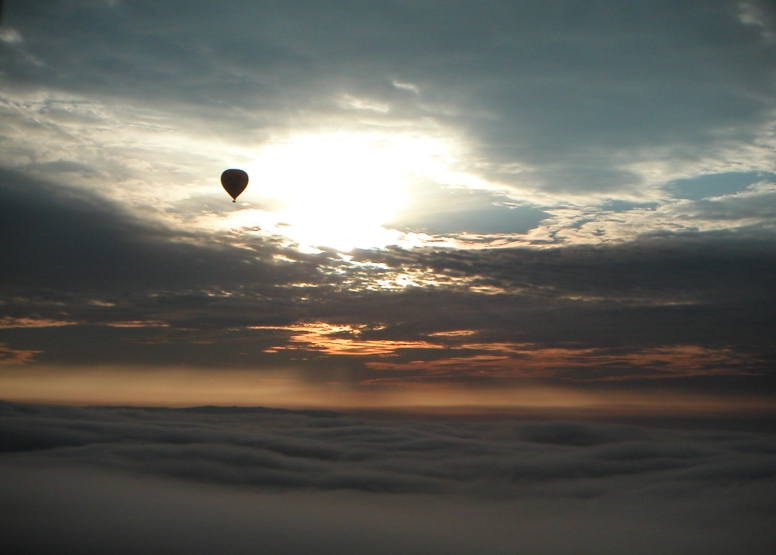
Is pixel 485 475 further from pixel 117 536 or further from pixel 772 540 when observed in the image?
pixel 117 536

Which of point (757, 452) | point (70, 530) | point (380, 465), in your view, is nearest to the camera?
Result: point (70, 530)

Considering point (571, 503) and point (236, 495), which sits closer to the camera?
point (236, 495)

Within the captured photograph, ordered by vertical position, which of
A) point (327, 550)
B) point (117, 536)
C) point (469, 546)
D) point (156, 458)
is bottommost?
point (469, 546)

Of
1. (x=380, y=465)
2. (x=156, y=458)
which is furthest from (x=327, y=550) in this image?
(x=156, y=458)

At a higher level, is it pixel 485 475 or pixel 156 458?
pixel 156 458

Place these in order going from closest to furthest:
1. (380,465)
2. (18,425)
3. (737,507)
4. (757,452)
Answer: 1. (737,507)
2. (18,425)
3. (380,465)
4. (757,452)

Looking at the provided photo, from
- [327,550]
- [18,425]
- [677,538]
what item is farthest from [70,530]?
[677,538]

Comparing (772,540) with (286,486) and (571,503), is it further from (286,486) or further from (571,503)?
Answer: (286,486)
